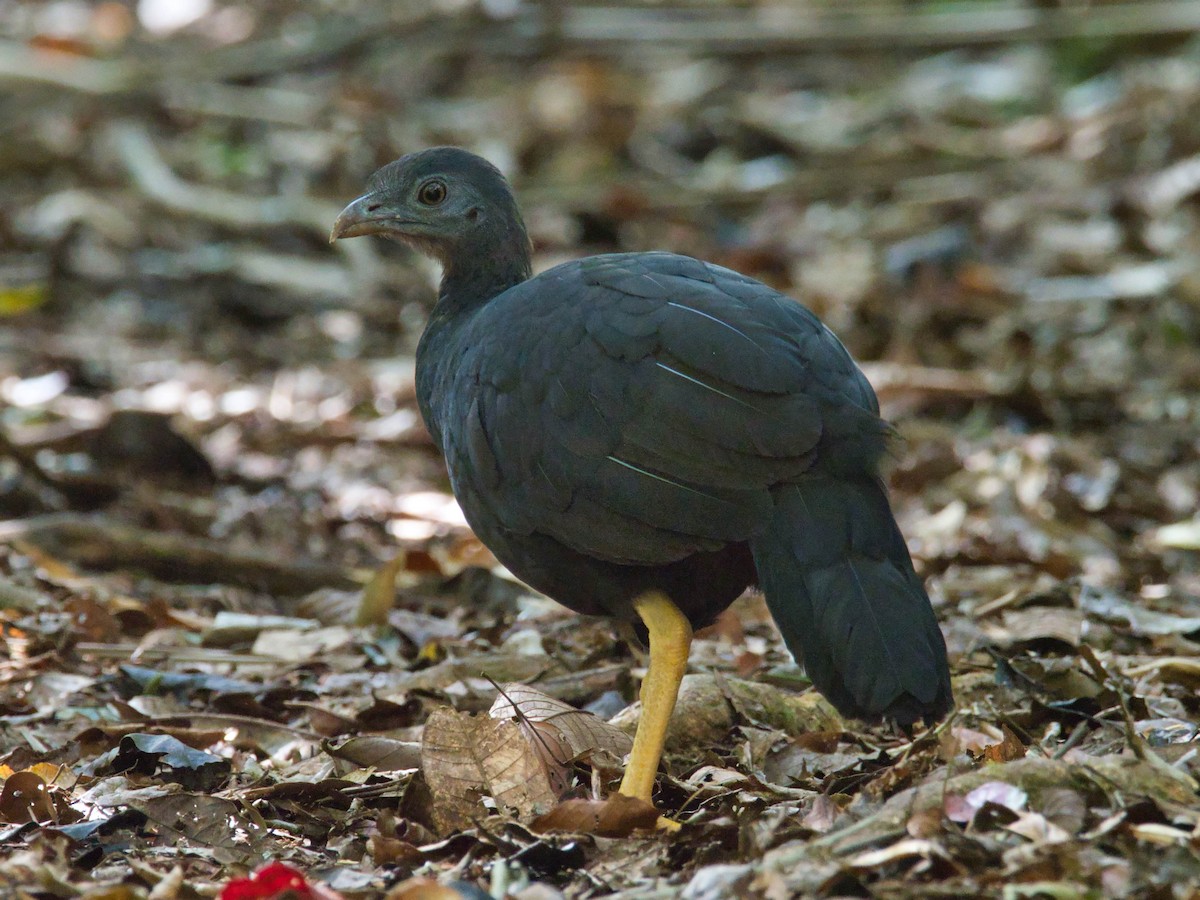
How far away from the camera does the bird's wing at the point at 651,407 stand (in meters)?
3.70

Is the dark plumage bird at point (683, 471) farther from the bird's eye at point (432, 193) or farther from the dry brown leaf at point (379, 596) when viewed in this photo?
the dry brown leaf at point (379, 596)

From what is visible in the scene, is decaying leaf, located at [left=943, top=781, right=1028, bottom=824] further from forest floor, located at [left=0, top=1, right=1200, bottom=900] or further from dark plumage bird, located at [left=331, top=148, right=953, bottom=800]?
dark plumage bird, located at [left=331, top=148, right=953, bottom=800]

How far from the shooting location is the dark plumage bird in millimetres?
3547

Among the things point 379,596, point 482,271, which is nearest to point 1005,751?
point 482,271

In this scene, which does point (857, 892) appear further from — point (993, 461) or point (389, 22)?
point (389, 22)

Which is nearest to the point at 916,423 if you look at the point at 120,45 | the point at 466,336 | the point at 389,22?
the point at 466,336

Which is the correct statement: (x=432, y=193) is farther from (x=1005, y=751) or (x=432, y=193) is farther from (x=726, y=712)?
(x=1005, y=751)

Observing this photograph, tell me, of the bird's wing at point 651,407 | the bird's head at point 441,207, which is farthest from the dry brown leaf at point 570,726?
the bird's head at point 441,207

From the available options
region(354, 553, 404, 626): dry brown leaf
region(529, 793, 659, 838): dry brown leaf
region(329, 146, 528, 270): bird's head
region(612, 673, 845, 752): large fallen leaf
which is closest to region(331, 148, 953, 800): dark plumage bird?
region(529, 793, 659, 838): dry brown leaf

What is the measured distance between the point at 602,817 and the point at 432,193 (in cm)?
237

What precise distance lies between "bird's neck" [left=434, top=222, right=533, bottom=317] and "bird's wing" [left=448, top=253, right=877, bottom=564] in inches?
32.4

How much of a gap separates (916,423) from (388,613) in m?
3.19

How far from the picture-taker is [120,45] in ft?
45.9

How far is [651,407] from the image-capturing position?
3785 mm
